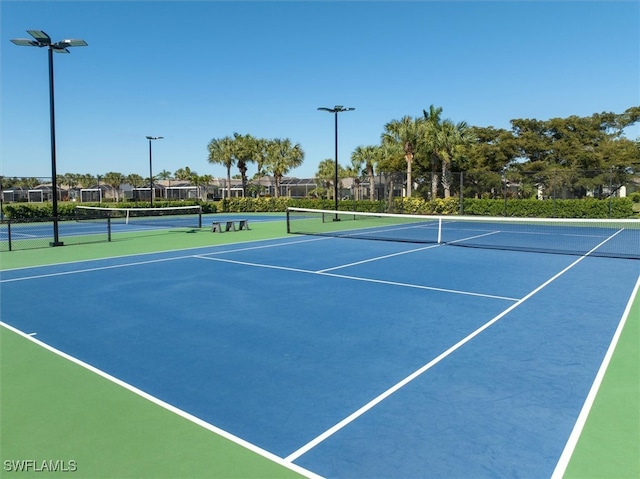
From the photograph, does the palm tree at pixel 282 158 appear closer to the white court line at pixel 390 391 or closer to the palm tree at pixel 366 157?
the palm tree at pixel 366 157

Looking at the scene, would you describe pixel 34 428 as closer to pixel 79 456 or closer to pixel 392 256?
pixel 79 456

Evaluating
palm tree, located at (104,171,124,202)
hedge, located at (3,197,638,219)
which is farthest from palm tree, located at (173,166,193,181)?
hedge, located at (3,197,638,219)

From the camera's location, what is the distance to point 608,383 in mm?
5070

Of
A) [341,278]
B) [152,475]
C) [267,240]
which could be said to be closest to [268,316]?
[341,278]

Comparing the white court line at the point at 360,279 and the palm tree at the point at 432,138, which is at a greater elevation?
the palm tree at the point at 432,138

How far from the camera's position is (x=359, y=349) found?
621 cm

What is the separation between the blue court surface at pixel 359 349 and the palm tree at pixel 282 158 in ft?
149

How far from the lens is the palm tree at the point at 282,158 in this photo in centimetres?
5694

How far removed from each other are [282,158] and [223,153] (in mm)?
6880

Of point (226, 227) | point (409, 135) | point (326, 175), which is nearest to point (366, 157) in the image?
point (326, 175)

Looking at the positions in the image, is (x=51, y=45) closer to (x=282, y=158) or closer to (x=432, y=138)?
(x=432, y=138)

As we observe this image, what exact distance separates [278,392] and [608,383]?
3.41 metres

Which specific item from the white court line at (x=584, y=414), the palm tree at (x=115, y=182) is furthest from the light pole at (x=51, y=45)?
the palm tree at (x=115, y=182)

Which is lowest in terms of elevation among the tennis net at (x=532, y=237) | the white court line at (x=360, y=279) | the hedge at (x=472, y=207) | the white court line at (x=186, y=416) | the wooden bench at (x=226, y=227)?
the white court line at (x=186, y=416)
